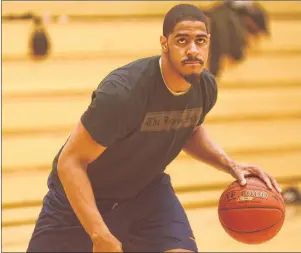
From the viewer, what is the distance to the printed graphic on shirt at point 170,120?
8.53 feet

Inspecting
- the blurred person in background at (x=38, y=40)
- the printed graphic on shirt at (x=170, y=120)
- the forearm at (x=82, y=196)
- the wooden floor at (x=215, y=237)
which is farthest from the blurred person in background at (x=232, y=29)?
the forearm at (x=82, y=196)

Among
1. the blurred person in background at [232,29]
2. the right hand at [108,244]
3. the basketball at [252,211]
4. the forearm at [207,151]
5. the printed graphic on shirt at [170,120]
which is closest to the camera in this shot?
the right hand at [108,244]

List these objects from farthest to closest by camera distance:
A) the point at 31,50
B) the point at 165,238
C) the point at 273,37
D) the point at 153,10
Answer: the point at 273,37 < the point at 153,10 < the point at 31,50 < the point at 165,238

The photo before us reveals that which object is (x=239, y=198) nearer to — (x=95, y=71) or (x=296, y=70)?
(x=95, y=71)

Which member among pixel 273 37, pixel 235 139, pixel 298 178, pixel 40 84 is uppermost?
pixel 273 37

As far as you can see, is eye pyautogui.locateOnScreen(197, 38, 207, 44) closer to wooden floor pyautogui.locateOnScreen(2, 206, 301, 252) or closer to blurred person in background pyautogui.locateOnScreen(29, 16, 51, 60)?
wooden floor pyautogui.locateOnScreen(2, 206, 301, 252)

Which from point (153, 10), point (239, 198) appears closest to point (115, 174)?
point (239, 198)

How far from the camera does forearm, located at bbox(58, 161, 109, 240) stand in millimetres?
2400

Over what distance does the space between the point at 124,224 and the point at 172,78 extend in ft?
2.46

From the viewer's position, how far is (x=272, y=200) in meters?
3.03

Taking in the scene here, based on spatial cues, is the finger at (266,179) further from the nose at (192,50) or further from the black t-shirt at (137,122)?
the nose at (192,50)

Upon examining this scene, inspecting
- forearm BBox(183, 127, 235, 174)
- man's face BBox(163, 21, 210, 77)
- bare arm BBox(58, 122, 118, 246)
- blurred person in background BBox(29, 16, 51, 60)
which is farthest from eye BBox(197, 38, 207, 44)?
blurred person in background BBox(29, 16, 51, 60)

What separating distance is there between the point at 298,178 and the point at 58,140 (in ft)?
8.33

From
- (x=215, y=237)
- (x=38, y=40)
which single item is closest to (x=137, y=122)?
(x=215, y=237)
